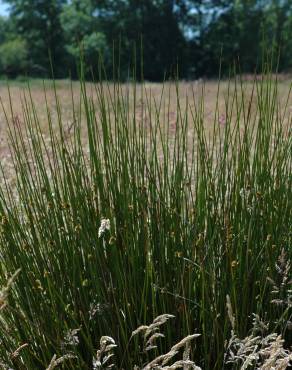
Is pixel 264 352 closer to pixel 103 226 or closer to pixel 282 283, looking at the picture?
pixel 282 283

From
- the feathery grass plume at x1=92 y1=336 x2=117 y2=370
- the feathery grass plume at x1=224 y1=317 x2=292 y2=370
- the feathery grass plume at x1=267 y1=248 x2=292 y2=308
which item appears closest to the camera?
the feathery grass plume at x1=224 y1=317 x2=292 y2=370

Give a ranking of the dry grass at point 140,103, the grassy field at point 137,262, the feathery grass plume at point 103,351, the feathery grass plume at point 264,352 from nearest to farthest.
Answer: the feathery grass plume at point 264,352 < the feathery grass plume at point 103,351 < the grassy field at point 137,262 < the dry grass at point 140,103

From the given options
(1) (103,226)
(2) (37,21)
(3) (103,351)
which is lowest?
(3) (103,351)

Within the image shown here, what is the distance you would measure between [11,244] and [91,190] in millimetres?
342

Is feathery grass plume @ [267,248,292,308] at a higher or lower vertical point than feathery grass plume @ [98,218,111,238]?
lower

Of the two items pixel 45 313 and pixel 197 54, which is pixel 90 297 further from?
pixel 197 54

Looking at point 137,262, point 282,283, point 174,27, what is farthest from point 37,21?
point 282,283

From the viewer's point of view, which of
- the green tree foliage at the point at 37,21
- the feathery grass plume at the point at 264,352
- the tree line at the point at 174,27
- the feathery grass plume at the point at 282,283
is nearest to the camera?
the feathery grass plume at the point at 264,352

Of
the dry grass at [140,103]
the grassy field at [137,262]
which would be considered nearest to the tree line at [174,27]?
the dry grass at [140,103]

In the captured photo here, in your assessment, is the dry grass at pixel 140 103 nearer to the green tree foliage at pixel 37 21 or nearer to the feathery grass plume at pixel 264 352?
the feathery grass plume at pixel 264 352

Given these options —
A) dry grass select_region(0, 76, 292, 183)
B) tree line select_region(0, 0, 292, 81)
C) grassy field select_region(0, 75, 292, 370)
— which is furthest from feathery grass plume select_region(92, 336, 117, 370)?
tree line select_region(0, 0, 292, 81)

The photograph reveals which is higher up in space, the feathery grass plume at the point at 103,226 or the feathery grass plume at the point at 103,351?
the feathery grass plume at the point at 103,226

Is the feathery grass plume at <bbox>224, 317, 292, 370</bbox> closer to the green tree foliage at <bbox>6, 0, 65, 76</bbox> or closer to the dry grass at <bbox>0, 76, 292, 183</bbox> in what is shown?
the dry grass at <bbox>0, 76, 292, 183</bbox>

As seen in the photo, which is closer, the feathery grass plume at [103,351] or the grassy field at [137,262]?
the feathery grass plume at [103,351]
